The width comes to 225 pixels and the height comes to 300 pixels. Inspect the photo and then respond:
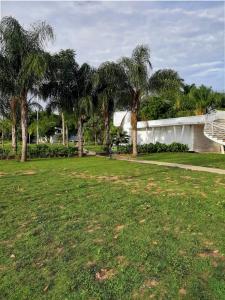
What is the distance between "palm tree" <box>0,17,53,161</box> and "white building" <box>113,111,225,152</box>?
12.5 meters

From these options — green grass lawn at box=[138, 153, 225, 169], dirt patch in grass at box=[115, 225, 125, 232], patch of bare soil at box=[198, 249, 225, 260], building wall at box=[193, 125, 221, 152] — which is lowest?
patch of bare soil at box=[198, 249, 225, 260]

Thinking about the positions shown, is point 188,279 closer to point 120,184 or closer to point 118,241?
point 118,241

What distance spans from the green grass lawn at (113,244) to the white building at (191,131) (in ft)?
57.2

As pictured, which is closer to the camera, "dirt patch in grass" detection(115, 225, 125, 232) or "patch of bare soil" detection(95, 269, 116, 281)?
"patch of bare soil" detection(95, 269, 116, 281)

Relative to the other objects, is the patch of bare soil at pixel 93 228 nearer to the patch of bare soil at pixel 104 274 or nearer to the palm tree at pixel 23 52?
the patch of bare soil at pixel 104 274

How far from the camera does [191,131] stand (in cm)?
2962

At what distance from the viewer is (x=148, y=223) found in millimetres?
6590

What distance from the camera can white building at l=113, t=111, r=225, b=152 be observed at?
26736 mm

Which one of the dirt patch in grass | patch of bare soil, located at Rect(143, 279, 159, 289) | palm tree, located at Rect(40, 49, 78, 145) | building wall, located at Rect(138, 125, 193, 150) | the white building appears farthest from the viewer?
building wall, located at Rect(138, 125, 193, 150)

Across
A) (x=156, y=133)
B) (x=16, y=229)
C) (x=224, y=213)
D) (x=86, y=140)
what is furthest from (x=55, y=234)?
(x=86, y=140)

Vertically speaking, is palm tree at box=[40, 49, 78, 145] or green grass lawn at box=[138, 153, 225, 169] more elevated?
palm tree at box=[40, 49, 78, 145]

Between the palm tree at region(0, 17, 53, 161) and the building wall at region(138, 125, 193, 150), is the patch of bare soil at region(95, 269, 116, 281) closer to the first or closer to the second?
the palm tree at region(0, 17, 53, 161)

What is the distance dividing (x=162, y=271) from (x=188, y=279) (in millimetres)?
360

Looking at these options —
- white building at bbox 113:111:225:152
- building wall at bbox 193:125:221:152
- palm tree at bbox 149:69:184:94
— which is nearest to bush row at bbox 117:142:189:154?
building wall at bbox 193:125:221:152
